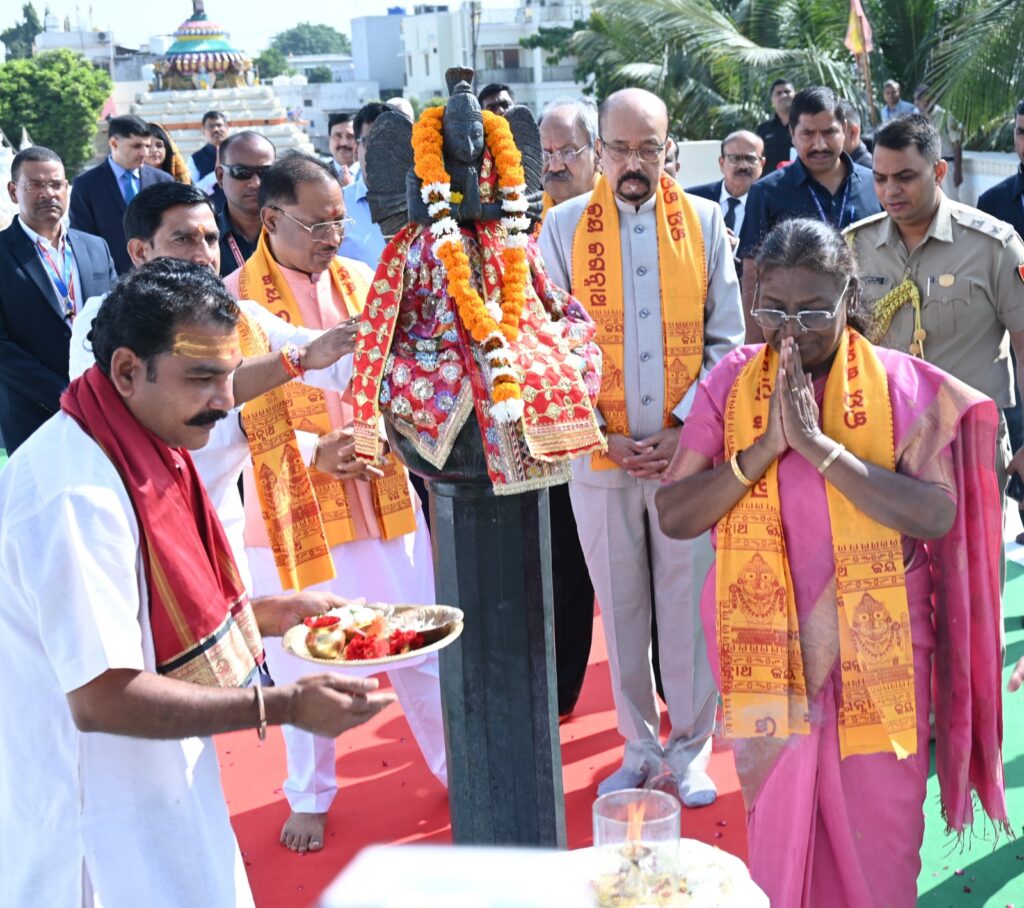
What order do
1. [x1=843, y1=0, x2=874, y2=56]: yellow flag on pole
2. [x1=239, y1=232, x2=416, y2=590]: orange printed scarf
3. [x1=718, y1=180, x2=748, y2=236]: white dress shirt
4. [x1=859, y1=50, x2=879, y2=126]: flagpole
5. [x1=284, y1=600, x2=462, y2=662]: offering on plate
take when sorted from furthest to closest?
[x1=843, y1=0, x2=874, y2=56]: yellow flag on pole → [x1=859, y1=50, x2=879, y2=126]: flagpole → [x1=718, y1=180, x2=748, y2=236]: white dress shirt → [x1=239, y1=232, x2=416, y2=590]: orange printed scarf → [x1=284, y1=600, x2=462, y2=662]: offering on plate

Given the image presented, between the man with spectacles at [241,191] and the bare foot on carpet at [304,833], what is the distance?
8.48 feet

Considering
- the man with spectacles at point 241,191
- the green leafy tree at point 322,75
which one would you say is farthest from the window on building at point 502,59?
the man with spectacles at point 241,191

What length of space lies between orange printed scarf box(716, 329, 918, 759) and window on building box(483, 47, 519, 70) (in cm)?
6594

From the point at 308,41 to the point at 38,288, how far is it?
544 feet

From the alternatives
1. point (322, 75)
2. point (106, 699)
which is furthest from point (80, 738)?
point (322, 75)

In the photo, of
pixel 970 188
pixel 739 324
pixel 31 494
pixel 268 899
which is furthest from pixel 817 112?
pixel 970 188

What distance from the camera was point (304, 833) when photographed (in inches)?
159

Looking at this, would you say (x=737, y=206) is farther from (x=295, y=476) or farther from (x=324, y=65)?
(x=324, y=65)

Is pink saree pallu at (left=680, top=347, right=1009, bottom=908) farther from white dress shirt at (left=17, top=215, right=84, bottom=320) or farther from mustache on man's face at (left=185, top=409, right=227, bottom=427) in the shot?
white dress shirt at (left=17, top=215, right=84, bottom=320)

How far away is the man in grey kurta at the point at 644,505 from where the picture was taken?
4.12 meters

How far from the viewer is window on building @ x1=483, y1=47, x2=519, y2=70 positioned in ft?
219

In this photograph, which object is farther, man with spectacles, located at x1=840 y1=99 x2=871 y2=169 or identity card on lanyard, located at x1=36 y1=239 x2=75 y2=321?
identity card on lanyard, located at x1=36 y1=239 x2=75 y2=321

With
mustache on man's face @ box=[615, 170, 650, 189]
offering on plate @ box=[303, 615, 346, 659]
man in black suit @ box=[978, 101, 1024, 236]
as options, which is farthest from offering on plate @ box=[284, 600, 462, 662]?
man in black suit @ box=[978, 101, 1024, 236]

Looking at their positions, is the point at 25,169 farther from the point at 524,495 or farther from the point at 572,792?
the point at 524,495
